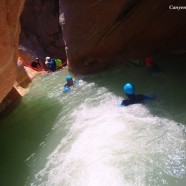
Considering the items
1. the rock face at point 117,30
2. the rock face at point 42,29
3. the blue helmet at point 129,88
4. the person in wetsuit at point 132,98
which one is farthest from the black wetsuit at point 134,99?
the rock face at point 42,29

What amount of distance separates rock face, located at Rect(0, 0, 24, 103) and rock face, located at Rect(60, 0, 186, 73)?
223 inches

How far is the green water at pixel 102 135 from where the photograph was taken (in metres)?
7.07

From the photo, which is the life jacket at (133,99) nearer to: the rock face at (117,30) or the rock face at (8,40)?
the rock face at (8,40)

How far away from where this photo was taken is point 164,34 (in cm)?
1312

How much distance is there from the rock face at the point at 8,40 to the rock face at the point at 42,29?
11549mm

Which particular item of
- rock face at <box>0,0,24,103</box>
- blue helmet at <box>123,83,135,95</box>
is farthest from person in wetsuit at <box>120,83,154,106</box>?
rock face at <box>0,0,24,103</box>

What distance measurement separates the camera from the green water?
707 cm

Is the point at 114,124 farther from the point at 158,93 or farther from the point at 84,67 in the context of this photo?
the point at 84,67

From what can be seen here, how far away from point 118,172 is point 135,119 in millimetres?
2377

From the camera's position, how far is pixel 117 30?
13398 millimetres

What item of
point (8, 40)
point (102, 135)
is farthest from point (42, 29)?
point (8, 40)

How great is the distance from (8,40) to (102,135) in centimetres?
350

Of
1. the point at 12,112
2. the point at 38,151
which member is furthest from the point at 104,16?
the point at 38,151

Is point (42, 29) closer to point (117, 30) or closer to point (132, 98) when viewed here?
point (117, 30)
